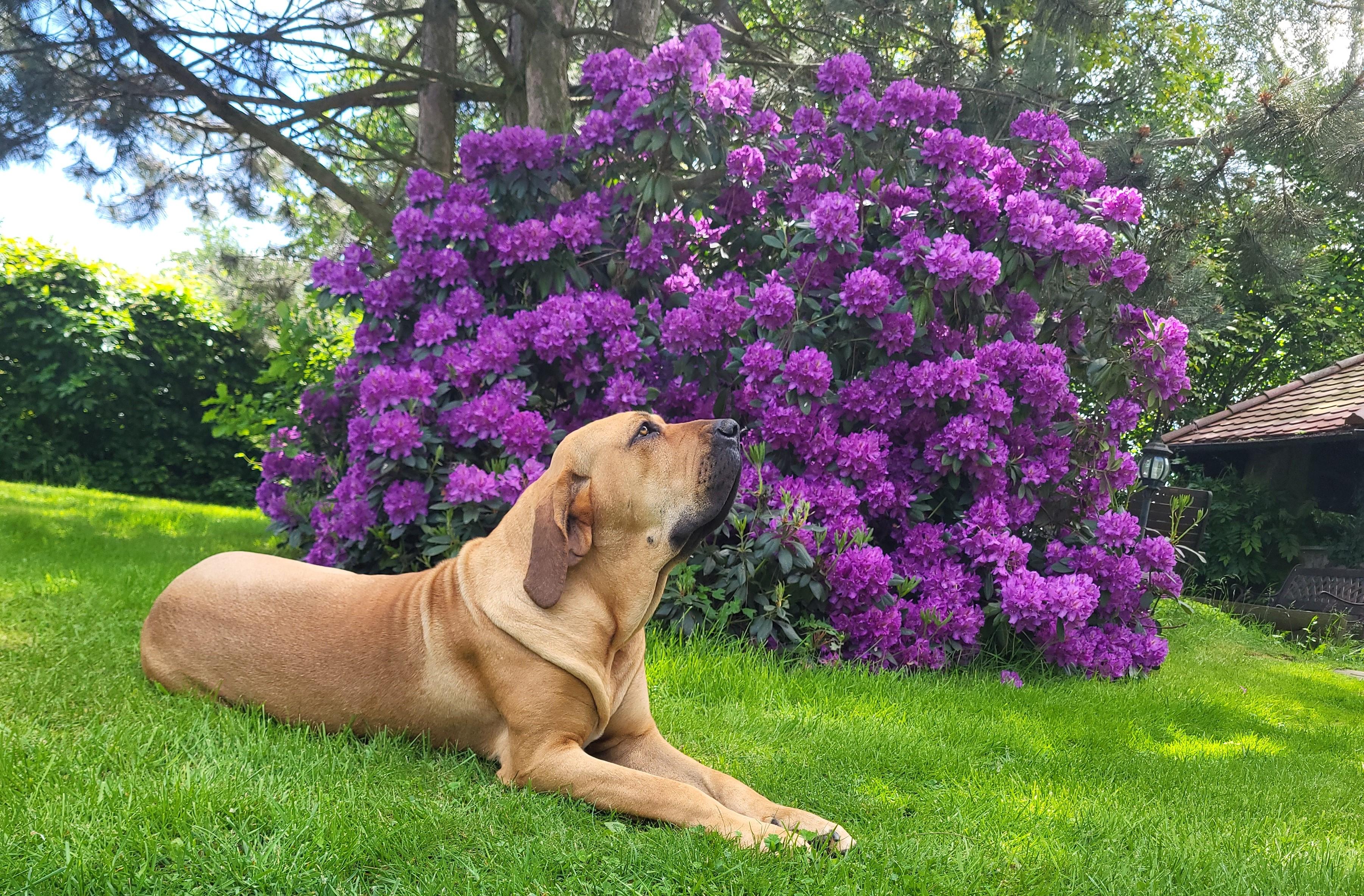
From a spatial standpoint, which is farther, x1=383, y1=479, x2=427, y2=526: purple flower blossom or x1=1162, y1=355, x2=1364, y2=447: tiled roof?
x1=1162, y1=355, x2=1364, y2=447: tiled roof

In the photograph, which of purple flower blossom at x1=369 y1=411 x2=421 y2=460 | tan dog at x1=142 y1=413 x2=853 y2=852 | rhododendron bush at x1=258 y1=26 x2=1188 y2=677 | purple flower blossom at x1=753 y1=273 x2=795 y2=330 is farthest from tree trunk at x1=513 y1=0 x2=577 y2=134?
tan dog at x1=142 y1=413 x2=853 y2=852

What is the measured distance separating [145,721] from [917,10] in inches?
276

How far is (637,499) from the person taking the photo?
2.69 metres

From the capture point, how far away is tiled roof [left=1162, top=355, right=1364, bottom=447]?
1095cm

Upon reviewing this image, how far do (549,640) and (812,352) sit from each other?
8.01 feet

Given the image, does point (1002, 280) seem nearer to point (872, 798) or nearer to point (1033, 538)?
point (1033, 538)

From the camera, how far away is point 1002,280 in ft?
17.1

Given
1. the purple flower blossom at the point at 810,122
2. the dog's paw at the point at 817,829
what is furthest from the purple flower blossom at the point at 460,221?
the dog's paw at the point at 817,829

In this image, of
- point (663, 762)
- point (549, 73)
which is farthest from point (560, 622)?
point (549, 73)

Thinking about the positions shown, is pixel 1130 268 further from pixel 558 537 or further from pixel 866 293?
pixel 558 537

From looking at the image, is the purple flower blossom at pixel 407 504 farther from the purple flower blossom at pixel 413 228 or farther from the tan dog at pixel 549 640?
the tan dog at pixel 549 640

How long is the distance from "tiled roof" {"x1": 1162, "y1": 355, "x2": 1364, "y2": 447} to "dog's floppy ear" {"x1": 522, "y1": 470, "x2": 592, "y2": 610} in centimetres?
1061

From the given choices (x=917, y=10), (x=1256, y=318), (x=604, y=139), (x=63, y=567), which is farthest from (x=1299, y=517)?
(x=63, y=567)

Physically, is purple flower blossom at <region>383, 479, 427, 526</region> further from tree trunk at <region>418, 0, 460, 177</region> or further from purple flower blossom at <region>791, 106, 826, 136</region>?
tree trunk at <region>418, 0, 460, 177</region>
